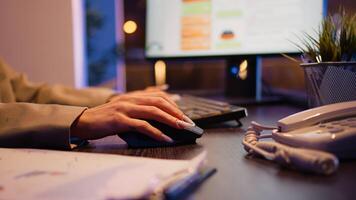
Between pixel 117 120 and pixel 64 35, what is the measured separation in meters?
1.12

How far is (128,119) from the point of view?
48cm

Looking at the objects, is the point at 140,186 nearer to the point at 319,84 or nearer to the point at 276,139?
the point at 276,139

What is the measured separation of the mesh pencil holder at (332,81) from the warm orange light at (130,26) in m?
0.92

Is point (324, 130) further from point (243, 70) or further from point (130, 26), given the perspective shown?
point (130, 26)

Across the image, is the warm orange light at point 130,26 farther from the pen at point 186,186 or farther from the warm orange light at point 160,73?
the pen at point 186,186

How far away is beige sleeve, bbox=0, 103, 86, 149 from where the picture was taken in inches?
18.2

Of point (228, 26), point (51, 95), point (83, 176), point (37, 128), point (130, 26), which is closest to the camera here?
point (83, 176)

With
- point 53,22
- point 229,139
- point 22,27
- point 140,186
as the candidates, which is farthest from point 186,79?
point 140,186

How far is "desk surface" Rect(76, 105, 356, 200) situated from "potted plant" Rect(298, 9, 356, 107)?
0.16 meters

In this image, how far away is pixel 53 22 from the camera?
1471 mm

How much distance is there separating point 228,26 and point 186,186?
89 cm

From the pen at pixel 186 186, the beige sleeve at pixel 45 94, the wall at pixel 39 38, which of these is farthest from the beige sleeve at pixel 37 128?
the wall at pixel 39 38

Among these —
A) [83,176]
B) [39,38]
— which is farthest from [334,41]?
[39,38]

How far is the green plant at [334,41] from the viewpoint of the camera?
0.51 meters
